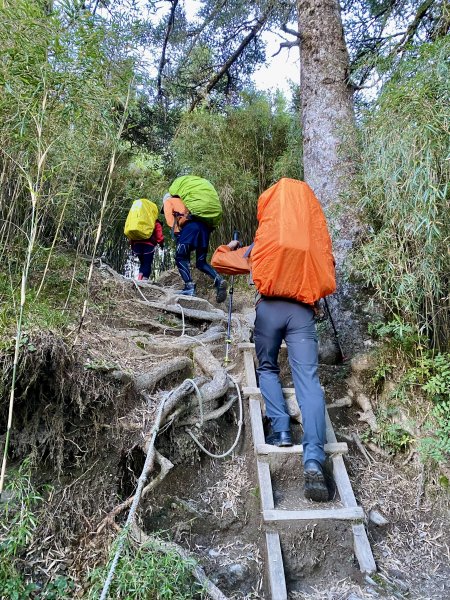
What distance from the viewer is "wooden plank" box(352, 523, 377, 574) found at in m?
2.17

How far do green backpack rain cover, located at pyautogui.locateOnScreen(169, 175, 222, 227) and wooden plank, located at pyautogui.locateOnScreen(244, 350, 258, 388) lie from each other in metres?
2.07

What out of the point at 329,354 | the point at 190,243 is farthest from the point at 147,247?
the point at 329,354

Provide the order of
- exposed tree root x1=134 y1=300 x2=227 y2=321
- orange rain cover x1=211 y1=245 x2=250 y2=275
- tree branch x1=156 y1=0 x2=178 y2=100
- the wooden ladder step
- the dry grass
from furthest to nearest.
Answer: tree branch x1=156 y1=0 x2=178 y2=100 → exposed tree root x1=134 y1=300 x2=227 y2=321 → orange rain cover x1=211 y1=245 x2=250 y2=275 → the dry grass → the wooden ladder step

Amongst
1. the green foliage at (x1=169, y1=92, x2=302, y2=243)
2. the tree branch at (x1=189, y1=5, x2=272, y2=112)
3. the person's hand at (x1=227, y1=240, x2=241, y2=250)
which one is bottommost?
the person's hand at (x1=227, y1=240, x2=241, y2=250)

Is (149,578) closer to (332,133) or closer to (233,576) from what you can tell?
(233,576)

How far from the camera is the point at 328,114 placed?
422cm

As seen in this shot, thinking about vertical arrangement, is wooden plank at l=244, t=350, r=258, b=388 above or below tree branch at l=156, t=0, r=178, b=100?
below

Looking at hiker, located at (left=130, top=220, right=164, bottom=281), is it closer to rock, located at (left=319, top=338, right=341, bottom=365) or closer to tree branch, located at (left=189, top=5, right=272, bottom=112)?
tree branch, located at (left=189, top=5, right=272, bottom=112)

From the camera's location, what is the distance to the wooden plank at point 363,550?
2168 millimetres

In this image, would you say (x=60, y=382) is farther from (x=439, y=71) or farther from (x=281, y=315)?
(x=439, y=71)

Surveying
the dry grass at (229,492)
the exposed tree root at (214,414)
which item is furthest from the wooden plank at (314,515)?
the exposed tree root at (214,414)

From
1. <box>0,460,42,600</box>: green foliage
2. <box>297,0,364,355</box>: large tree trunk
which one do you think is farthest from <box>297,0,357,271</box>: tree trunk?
<box>0,460,42,600</box>: green foliage

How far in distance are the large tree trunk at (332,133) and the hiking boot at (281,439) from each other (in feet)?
3.76

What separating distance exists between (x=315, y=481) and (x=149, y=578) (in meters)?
0.97
